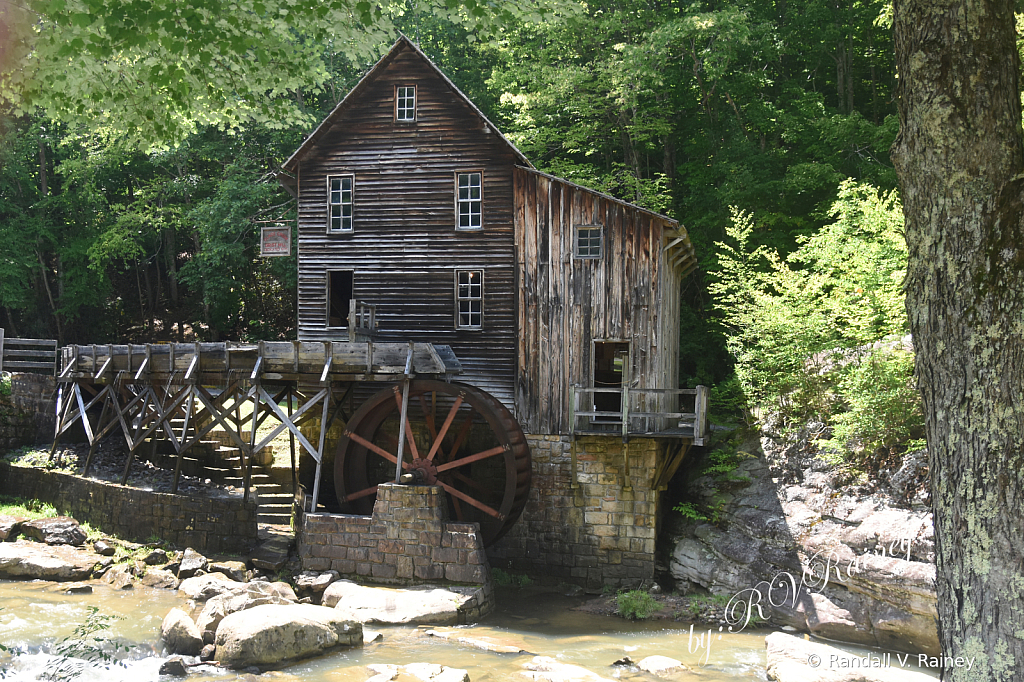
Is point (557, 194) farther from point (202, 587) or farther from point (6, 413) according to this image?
point (6, 413)

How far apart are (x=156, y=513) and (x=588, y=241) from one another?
31.2 feet

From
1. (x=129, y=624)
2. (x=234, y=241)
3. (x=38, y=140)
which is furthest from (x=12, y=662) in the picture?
(x=38, y=140)

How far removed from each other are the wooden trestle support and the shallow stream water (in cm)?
322

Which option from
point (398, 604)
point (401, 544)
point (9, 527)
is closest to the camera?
point (398, 604)

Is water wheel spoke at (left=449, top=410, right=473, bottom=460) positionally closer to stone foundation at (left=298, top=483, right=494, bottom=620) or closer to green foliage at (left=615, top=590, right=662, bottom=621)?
stone foundation at (left=298, top=483, right=494, bottom=620)

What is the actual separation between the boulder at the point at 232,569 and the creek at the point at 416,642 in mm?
792

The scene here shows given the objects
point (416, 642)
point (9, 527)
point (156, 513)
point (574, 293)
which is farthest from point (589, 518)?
point (9, 527)

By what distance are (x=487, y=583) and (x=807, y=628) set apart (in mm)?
4772

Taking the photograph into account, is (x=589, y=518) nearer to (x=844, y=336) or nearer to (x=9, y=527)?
(x=844, y=336)

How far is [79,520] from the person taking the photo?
15.5 metres

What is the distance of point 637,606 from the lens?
39.5 feet

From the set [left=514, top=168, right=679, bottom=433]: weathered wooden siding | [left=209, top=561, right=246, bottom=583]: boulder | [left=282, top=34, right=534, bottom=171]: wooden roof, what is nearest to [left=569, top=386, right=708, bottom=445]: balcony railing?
[left=514, top=168, right=679, bottom=433]: weathered wooden siding

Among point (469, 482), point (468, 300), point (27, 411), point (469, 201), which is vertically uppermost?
point (469, 201)

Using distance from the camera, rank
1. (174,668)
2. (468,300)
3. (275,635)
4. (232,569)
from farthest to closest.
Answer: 1. (468,300)
2. (232,569)
3. (275,635)
4. (174,668)
